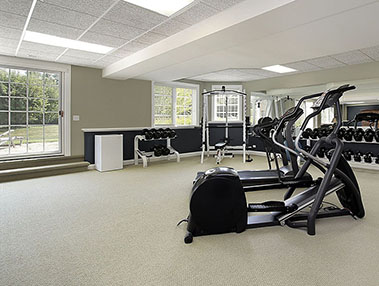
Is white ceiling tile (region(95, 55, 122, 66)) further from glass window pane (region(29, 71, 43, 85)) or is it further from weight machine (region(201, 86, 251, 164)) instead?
weight machine (region(201, 86, 251, 164))

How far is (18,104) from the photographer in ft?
17.9

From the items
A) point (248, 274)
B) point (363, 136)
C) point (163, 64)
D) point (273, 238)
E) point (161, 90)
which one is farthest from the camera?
point (161, 90)

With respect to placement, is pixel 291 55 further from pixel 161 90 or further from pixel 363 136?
pixel 161 90

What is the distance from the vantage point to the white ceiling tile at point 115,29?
11.6ft

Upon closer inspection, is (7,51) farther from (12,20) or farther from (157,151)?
(157,151)

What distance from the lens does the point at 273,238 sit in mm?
2514

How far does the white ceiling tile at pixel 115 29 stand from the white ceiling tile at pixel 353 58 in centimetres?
408

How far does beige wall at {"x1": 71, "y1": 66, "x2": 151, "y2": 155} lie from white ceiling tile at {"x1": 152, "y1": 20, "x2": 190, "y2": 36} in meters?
3.07

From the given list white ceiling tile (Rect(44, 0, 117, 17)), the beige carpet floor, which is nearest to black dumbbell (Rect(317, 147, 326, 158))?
the beige carpet floor

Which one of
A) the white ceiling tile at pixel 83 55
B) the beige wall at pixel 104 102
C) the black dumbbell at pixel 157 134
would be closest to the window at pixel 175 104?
the beige wall at pixel 104 102

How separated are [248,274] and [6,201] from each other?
3.60 m

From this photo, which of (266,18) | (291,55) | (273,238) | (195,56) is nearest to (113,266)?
(273,238)

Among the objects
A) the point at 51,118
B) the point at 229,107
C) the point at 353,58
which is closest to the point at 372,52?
the point at 353,58

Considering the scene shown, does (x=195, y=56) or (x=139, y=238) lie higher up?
(x=195, y=56)
